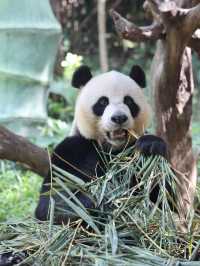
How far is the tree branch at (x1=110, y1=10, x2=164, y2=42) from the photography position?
4768 mm

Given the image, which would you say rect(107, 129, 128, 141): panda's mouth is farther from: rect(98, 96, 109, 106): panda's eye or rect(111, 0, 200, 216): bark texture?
rect(111, 0, 200, 216): bark texture

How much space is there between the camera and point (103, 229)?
12.0 feet

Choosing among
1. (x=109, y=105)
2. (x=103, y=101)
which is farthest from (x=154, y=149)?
(x=103, y=101)

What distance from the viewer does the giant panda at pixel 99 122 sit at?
4.36 meters

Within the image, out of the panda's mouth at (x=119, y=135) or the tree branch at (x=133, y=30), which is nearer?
the panda's mouth at (x=119, y=135)

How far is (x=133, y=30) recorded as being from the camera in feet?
15.9

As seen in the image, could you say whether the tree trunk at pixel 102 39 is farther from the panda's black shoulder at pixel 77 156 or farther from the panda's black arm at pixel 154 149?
the panda's black arm at pixel 154 149

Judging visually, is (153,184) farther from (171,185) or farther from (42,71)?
(42,71)

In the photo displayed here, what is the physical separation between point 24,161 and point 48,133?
2.82m

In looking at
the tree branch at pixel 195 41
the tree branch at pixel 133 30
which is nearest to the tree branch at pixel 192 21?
the tree branch at pixel 133 30

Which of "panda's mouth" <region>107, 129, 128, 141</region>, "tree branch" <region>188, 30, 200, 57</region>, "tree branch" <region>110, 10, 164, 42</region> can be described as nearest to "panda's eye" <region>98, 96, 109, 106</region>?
"panda's mouth" <region>107, 129, 128, 141</region>

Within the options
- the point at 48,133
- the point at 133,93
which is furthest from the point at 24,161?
the point at 48,133

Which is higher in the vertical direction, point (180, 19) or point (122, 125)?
point (180, 19)

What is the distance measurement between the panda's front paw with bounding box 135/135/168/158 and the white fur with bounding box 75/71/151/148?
1.40 ft
